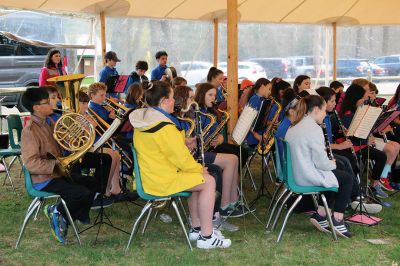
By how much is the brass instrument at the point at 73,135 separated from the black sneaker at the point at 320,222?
1897mm

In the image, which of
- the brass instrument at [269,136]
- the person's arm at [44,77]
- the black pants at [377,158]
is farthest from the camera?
the person's arm at [44,77]

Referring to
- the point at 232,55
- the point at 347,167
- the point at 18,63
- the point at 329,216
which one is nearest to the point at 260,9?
the point at 232,55

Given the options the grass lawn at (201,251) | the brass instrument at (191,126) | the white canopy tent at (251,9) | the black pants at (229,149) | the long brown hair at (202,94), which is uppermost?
the white canopy tent at (251,9)

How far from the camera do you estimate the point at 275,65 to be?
52.6ft

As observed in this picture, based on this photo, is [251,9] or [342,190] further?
[251,9]

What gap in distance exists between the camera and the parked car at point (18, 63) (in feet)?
47.0

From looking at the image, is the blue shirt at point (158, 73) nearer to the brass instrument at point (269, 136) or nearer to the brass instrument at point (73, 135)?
the brass instrument at point (269, 136)

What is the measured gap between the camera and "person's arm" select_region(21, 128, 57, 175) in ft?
14.1

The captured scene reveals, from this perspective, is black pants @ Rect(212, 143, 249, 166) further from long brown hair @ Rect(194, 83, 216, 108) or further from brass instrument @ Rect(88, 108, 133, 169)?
brass instrument @ Rect(88, 108, 133, 169)

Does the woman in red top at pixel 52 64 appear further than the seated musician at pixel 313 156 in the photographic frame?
Yes

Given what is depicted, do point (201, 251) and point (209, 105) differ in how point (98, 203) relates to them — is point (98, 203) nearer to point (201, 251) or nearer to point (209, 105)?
point (209, 105)

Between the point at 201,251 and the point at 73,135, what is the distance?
4.17 ft

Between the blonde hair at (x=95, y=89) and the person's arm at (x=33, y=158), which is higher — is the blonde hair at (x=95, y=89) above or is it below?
above

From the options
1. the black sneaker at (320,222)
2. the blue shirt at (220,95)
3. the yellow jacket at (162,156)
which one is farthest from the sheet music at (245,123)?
the blue shirt at (220,95)
